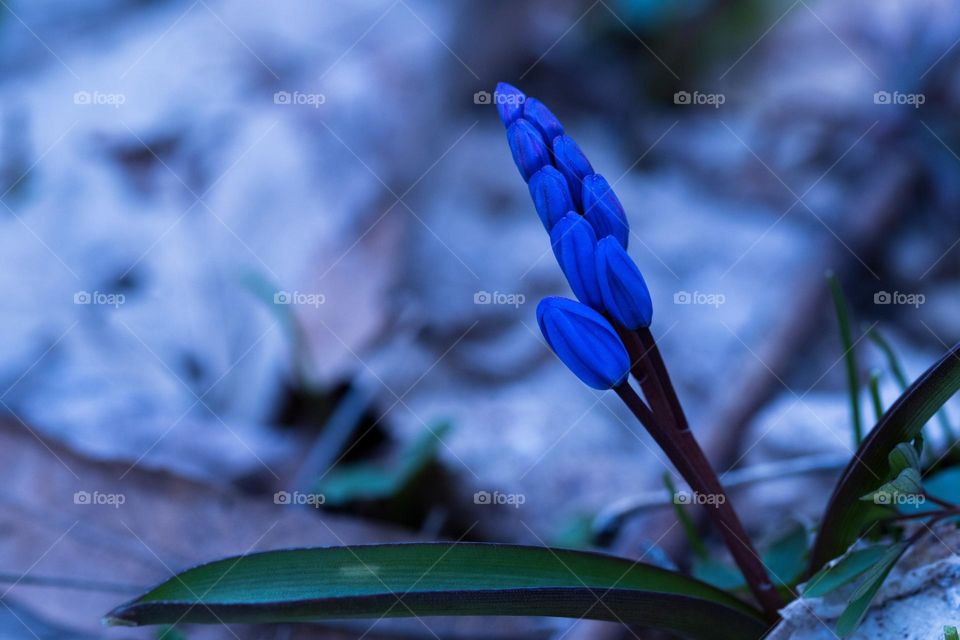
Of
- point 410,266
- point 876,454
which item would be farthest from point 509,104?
point 410,266

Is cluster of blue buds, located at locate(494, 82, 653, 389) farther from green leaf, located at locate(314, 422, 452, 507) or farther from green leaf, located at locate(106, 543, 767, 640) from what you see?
green leaf, located at locate(314, 422, 452, 507)

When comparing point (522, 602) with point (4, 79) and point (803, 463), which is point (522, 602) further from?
point (4, 79)

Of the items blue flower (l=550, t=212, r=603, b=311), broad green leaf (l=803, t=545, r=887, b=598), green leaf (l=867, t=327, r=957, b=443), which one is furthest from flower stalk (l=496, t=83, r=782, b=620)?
green leaf (l=867, t=327, r=957, b=443)

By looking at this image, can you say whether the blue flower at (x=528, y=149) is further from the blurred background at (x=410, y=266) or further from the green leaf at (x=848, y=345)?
the blurred background at (x=410, y=266)

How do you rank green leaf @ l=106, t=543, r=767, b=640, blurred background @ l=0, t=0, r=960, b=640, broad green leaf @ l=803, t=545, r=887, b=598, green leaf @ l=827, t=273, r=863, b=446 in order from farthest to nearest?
blurred background @ l=0, t=0, r=960, b=640, green leaf @ l=827, t=273, r=863, b=446, broad green leaf @ l=803, t=545, r=887, b=598, green leaf @ l=106, t=543, r=767, b=640

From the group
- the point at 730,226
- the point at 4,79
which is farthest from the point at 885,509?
the point at 4,79

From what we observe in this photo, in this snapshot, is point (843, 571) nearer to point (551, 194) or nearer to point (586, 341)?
point (586, 341)
